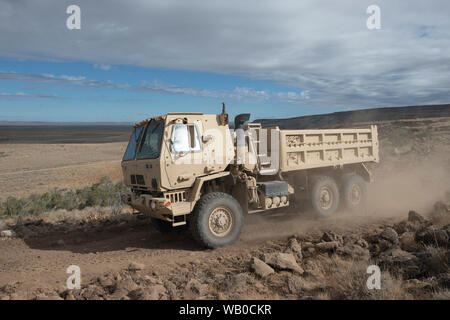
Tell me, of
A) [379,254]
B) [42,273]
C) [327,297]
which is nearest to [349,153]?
[379,254]

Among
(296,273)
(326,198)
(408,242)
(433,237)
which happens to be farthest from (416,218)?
(296,273)

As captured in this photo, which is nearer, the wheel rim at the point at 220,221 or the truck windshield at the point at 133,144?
the wheel rim at the point at 220,221

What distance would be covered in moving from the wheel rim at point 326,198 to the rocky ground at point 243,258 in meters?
0.44

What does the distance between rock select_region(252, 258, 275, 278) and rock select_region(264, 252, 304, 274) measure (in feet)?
0.44

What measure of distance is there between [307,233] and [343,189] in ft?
9.57

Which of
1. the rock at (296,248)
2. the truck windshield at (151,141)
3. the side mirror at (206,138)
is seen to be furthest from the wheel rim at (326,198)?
the truck windshield at (151,141)

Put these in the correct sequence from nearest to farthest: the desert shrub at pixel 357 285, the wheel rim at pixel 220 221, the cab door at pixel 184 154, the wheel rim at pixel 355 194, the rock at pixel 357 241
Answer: the desert shrub at pixel 357 285, the rock at pixel 357 241, the cab door at pixel 184 154, the wheel rim at pixel 220 221, the wheel rim at pixel 355 194

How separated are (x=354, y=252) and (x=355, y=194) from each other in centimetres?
499

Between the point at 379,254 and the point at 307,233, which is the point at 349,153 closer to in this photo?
the point at 307,233

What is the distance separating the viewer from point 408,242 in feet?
19.7

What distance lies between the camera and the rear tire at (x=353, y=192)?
32.3 ft

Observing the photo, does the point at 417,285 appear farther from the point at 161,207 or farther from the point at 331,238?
the point at 161,207

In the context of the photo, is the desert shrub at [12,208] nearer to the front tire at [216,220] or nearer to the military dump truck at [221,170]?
the military dump truck at [221,170]

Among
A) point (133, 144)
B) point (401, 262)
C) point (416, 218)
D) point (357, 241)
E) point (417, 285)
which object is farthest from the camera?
point (133, 144)
